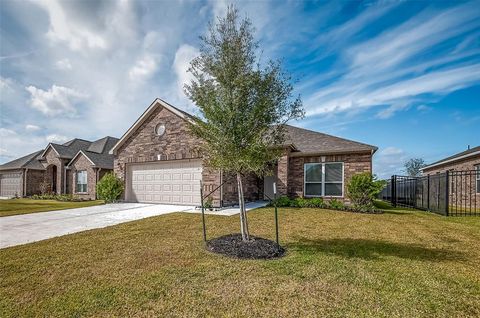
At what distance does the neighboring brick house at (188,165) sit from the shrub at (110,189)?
1.65 ft

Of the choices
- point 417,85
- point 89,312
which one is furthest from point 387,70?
point 89,312

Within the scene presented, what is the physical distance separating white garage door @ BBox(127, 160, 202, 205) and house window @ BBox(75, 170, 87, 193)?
28.3ft

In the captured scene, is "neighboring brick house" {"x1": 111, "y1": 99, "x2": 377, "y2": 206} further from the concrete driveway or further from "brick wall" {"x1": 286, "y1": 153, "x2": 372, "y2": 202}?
the concrete driveway

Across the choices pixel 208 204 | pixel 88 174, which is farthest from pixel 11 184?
pixel 208 204

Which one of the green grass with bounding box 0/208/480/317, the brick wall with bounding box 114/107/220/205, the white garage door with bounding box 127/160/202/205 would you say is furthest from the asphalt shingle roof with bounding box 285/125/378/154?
the green grass with bounding box 0/208/480/317

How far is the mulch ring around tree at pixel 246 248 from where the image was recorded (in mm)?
5328

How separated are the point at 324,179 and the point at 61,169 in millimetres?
23506

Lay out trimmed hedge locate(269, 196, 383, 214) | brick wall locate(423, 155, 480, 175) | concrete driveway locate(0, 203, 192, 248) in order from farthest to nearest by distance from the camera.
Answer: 1. brick wall locate(423, 155, 480, 175)
2. trimmed hedge locate(269, 196, 383, 214)
3. concrete driveway locate(0, 203, 192, 248)

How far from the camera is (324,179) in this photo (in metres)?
14.8

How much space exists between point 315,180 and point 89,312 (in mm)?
13557

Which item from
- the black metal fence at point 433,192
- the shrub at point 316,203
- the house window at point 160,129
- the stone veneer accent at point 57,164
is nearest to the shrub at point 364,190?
the shrub at point 316,203

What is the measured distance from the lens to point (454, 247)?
626 cm

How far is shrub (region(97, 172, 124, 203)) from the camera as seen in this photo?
14.8 metres

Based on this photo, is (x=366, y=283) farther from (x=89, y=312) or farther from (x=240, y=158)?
(x=89, y=312)
